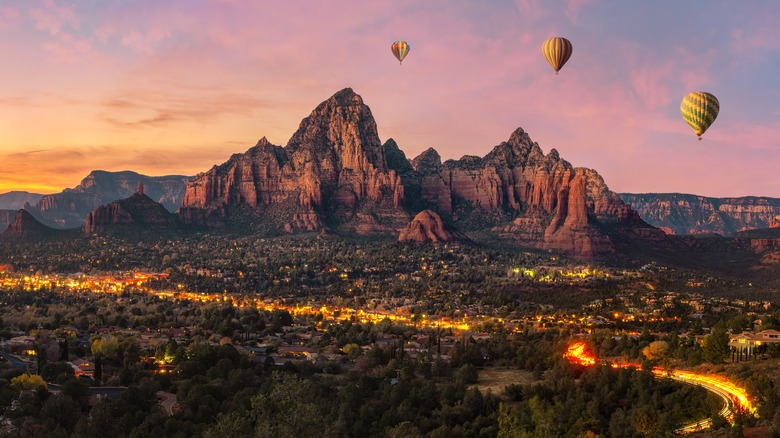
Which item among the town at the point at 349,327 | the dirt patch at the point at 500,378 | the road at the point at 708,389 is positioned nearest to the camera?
the road at the point at 708,389

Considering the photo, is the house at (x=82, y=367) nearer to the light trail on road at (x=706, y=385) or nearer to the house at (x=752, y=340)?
the light trail on road at (x=706, y=385)

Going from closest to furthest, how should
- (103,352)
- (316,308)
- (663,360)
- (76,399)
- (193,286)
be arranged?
Result: (76,399) < (663,360) < (103,352) < (316,308) < (193,286)

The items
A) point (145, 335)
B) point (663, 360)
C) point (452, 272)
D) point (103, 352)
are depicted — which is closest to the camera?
point (663, 360)

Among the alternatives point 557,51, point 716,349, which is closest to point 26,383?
point 716,349

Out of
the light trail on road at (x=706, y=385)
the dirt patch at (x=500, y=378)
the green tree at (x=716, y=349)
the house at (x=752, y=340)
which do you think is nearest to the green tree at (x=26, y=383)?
the dirt patch at (x=500, y=378)

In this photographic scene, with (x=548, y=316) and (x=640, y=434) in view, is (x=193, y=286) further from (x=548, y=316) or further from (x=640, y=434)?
(x=640, y=434)

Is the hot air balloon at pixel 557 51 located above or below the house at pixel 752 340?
above

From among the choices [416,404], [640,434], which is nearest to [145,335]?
[416,404]

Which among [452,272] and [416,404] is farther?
[452,272]
